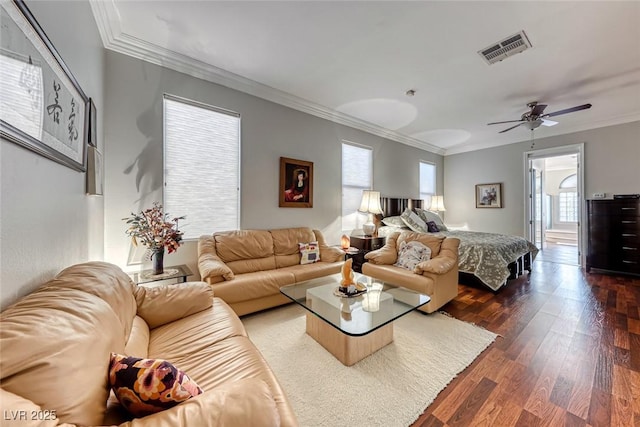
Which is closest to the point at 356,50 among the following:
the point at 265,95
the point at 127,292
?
the point at 265,95

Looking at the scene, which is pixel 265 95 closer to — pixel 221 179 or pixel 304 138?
pixel 304 138

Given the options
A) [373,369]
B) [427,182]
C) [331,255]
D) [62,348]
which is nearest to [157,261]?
[62,348]

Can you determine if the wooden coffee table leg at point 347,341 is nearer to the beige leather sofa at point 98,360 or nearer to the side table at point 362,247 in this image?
the beige leather sofa at point 98,360

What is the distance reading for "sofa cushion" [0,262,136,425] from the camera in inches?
24.7

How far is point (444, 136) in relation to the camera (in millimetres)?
5527

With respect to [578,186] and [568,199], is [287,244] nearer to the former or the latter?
[578,186]

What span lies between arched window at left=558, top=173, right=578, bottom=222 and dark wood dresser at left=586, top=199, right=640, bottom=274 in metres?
6.33

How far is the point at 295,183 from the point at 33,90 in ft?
9.50

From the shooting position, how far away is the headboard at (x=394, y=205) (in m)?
5.02

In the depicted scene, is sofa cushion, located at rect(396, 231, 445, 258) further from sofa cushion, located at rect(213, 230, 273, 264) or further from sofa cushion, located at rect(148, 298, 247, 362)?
sofa cushion, located at rect(148, 298, 247, 362)

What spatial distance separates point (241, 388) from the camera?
856 millimetres

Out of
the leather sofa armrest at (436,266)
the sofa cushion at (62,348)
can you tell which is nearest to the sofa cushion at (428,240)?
the leather sofa armrest at (436,266)

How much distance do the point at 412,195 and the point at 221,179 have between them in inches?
174

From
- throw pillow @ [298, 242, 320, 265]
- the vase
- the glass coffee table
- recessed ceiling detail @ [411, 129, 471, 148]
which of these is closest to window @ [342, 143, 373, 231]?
throw pillow @ [298, 242, 320, 265]
